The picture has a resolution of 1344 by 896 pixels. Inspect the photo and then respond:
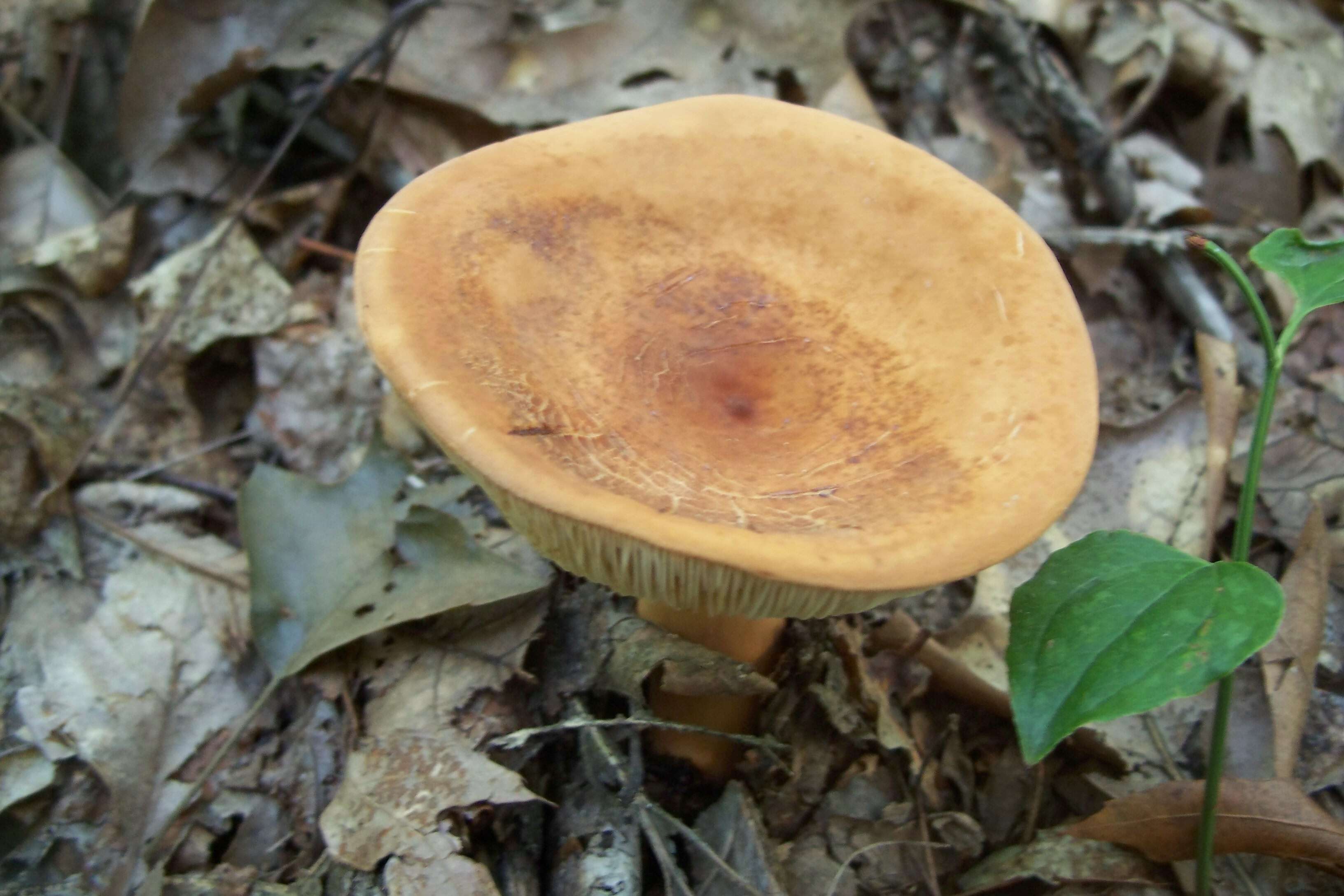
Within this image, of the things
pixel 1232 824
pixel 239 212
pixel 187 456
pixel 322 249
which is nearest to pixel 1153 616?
pixel 1232 824

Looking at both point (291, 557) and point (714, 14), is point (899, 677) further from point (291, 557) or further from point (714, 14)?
point (714, 14)

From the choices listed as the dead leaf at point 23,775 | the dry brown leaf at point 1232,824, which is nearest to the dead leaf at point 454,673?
the dead leaf at point 23,775

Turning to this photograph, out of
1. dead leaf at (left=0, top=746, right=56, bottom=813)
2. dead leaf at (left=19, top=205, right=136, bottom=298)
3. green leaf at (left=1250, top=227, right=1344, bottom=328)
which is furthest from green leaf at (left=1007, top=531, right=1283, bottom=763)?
dead leaf at (left=19, top=205, right=136, bottom=298)

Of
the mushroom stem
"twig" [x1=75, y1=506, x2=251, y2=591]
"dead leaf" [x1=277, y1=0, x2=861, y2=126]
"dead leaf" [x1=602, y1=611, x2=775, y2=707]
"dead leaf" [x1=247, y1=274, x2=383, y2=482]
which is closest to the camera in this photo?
"dead leaf" [x1=602, y1=611, x2=775, y2=707]

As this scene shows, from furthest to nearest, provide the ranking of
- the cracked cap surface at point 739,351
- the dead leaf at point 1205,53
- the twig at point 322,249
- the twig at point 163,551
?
the dead leaf at point 1205,53 → the twig at point 322,249 → the twig at point 163,551 → the cracked cap surface at point 739,351

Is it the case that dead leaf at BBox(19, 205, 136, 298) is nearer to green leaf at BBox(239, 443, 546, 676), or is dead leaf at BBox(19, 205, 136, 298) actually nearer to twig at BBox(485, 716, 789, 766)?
green leaf at BBox(239, 443, 546, 676)

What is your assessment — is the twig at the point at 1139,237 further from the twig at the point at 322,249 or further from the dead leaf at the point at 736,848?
the twig at the point at 322,249
